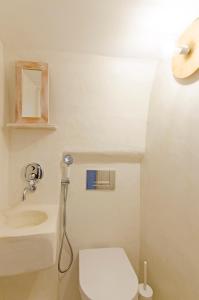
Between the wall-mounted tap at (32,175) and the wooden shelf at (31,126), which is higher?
the wooden shelf at (31,126)

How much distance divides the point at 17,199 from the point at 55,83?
3.14ft

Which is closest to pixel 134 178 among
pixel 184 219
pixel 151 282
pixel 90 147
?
pixel 90 147

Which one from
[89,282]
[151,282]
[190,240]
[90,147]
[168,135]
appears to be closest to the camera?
[190,240]

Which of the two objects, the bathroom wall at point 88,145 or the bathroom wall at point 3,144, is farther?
the bathroom wall at point 88,145

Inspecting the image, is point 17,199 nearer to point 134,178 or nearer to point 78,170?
point 78,170

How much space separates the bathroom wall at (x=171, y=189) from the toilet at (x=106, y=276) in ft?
0.81

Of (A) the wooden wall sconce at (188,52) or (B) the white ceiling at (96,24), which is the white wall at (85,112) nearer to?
(B) the white ceiling at (96,24)


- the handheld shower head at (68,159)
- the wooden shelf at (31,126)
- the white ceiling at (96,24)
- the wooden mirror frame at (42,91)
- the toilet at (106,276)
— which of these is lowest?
the toilet at (106,276)

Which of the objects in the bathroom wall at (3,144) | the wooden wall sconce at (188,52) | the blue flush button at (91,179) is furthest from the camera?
the blue flush button at (91,179)

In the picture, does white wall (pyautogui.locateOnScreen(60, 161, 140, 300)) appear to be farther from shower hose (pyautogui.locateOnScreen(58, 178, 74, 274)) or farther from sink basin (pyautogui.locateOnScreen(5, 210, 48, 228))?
sink basin (pyautogui.locateOnScreen(5, 210, 48, 228))

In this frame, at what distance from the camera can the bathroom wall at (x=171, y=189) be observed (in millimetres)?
1119

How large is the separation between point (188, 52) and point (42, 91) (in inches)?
39.2

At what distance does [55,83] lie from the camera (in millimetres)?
1608

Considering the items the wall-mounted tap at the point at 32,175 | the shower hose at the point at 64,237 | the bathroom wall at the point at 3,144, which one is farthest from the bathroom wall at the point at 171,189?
the bathroom wall at the point at 3,144
